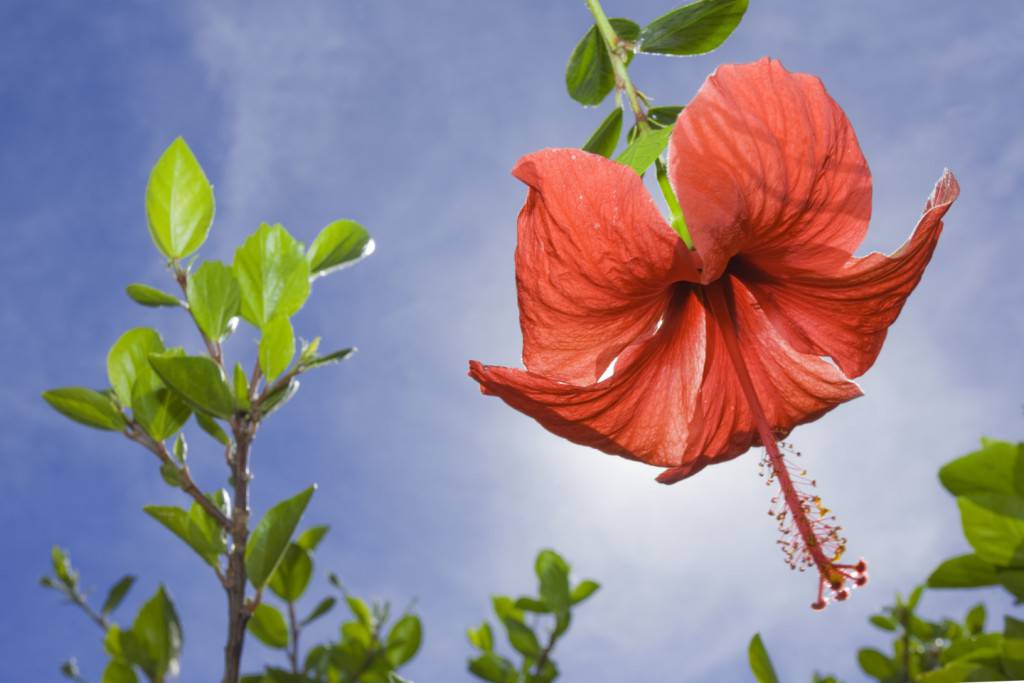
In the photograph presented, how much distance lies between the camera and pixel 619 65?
1037 millimetres

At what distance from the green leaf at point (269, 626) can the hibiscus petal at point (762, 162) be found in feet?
5.61

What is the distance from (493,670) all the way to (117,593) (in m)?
1.18

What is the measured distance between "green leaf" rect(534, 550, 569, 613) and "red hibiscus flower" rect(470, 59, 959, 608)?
1.60m

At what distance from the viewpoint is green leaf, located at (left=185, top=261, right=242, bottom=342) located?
5.10 ft

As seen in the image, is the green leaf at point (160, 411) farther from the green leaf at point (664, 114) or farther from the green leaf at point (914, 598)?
the green leaf at point (914, 598)

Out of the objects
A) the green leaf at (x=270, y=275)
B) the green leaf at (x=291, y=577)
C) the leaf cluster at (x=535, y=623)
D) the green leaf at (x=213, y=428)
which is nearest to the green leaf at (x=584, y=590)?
the leaf cluster at (x=535, y=623)

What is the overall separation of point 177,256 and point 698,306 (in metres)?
1.00

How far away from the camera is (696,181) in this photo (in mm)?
872

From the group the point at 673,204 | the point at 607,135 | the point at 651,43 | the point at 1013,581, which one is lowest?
the point at 1013,581

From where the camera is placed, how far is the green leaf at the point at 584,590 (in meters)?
2.86

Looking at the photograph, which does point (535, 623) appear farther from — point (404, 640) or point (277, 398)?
point (277, 398)

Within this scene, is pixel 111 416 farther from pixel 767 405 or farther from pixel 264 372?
pixel 767 405

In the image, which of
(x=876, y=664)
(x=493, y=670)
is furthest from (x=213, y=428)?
(x=876, y=664)

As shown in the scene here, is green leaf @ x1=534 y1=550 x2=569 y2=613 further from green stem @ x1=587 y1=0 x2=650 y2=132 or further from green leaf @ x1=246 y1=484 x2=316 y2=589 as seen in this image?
green stem @ x1=587 y1=0 x2=650 y2=132
